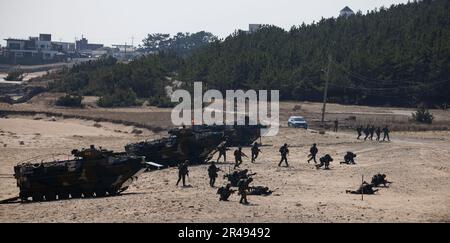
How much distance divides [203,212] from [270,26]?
10143 cm

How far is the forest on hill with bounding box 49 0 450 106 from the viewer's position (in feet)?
267

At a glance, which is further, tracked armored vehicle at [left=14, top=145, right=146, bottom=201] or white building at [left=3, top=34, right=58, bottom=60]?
white building at [left=3, top=34, right=58, bottom=60]

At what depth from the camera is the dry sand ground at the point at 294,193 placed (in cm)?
2217

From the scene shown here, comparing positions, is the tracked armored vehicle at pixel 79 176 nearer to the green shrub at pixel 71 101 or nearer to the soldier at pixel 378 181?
the soldier at pixel 378 181

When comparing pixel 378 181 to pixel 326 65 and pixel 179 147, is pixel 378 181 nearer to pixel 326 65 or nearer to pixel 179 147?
pixel 179 147

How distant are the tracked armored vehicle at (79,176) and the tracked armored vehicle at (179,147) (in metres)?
6.39

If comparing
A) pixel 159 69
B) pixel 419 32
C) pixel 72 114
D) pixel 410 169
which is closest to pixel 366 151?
pixel 410 169

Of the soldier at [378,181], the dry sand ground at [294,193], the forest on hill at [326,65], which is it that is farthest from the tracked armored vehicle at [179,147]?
the forest on hill at [326,65]

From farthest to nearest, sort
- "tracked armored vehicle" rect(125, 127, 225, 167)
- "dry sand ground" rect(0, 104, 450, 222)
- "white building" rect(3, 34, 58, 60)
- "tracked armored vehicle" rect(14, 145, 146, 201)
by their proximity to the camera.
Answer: "white building" rect(3, 34, 58, 60) < "tracked armored vehicle" rect(125, 127, 225, 167) < "tracked armored vehicle" rect(14, 145, 146, 201) < "dry sand ground" rect(0, 104, 450, 222)

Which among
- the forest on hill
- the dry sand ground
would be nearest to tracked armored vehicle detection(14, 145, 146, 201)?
the dry sand ground

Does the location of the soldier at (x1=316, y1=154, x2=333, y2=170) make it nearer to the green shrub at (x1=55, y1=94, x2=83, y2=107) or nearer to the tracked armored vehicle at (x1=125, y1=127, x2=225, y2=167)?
the tracked armored vehicle at (x1=125, y1=127, x2=225, y2=167)

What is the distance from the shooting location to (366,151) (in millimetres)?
43344

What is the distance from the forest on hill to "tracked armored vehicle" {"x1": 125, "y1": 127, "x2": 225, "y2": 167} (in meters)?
44.9

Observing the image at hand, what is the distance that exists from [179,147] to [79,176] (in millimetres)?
9445
